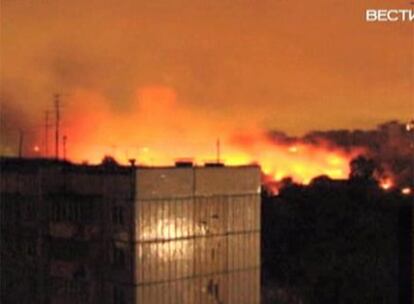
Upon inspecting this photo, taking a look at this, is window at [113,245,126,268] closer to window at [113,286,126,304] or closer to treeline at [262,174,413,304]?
window at [113,286,126,304]

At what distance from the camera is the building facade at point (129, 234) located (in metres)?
6.18

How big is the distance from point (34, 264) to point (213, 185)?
1.80m

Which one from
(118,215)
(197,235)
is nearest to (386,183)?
(197,235)

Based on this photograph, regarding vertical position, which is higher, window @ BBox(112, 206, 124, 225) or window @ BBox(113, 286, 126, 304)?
window @ BBox(112, 206, 124, 225)

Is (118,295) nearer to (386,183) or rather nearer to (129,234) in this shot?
(129,234)

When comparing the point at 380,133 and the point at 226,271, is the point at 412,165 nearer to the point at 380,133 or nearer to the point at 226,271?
the point at 380,133

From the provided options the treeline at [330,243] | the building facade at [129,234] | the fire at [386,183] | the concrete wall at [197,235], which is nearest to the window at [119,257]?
the building facade at [129,234]

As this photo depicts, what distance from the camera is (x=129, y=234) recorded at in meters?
6.14

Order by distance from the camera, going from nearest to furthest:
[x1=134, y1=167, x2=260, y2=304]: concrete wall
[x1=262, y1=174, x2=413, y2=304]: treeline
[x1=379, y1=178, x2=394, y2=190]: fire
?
[x1=134, y1=167, x2=260, y2=304]: concrete wall < [x1=262, y1=174, x2=413, y2=304]: treeline < [x1=379, y1=178, x2=394, y2=190]: fire

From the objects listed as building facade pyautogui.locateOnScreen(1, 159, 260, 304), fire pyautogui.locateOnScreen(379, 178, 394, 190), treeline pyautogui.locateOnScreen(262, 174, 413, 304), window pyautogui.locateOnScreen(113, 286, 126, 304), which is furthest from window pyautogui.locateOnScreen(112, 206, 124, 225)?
fire pyautogui.locateOnScreen(379, 178, 394, 190)

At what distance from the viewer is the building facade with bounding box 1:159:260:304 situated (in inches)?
243

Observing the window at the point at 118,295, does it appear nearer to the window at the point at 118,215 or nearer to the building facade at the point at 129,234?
the building facade at the point at 129,234

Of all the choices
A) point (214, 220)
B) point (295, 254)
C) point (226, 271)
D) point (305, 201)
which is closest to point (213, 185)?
point (214, 220)

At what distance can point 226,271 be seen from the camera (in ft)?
23.1
